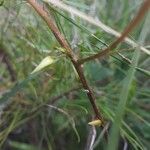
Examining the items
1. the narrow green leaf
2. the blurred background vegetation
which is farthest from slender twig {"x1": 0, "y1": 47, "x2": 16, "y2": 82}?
the narrow green leaf

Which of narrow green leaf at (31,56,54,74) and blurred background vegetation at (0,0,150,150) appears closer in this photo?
narrow green leaf at (31,56,54,74)

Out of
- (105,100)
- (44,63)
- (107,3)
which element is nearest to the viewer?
(44,63)

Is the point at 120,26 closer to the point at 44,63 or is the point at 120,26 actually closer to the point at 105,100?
the point at 105,100

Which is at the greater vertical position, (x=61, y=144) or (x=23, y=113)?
(x=23, y=113)

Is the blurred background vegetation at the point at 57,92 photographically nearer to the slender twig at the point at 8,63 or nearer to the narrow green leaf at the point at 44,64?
the slender twig at the point at 8,63

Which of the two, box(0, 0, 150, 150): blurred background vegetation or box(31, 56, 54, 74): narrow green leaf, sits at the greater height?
box(31, 56, 54, 74): narrow green leaf

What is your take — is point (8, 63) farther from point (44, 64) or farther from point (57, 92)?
point (44, 64)

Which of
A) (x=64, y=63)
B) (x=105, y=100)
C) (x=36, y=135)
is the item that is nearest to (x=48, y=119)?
(x=36, y=135)

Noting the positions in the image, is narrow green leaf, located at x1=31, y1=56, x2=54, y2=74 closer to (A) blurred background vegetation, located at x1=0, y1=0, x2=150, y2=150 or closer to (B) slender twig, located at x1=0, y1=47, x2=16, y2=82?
(A) blurred background vegetation, located at x1=0, y1=0, x2=150, y2=150

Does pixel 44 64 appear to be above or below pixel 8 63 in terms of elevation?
above

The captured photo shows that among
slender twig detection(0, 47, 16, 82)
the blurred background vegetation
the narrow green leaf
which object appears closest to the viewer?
the narrow green leaf

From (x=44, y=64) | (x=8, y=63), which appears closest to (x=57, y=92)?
(x=8, y=63)
